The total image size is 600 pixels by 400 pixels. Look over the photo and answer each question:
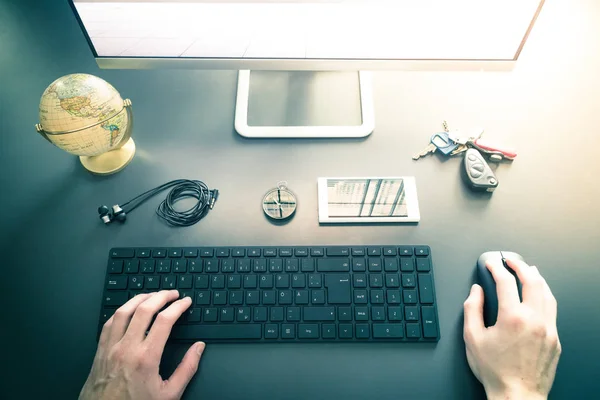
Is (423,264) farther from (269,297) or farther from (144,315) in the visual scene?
(144,315)

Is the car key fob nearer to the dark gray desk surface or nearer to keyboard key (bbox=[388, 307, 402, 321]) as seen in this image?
the dark gray desk surface

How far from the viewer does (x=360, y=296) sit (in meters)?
0.65

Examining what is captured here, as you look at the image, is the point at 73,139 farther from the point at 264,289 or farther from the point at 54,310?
the point at 264,289

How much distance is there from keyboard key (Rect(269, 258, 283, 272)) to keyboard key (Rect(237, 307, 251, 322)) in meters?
0.08

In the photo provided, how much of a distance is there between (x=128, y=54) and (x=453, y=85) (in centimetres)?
63

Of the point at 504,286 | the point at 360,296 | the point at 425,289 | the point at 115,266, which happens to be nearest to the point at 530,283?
the point at 504,286

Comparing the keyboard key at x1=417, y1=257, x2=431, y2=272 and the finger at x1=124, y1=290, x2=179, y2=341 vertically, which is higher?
the keyboard key at x1=417, y1=257, x2=431, y2=272

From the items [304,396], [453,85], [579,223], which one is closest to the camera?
[304,396]

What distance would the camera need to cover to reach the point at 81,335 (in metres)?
0.65

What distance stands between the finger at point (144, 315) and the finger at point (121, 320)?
0.01 meters

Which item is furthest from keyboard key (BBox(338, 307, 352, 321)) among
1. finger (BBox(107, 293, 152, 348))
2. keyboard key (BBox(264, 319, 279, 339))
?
finger (BBox(107, 293, 152, 348))

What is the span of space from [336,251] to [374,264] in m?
0.07

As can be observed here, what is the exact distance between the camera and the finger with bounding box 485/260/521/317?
0.60 metres

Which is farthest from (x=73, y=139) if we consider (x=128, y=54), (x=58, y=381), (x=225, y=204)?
(x=58, y=381)
